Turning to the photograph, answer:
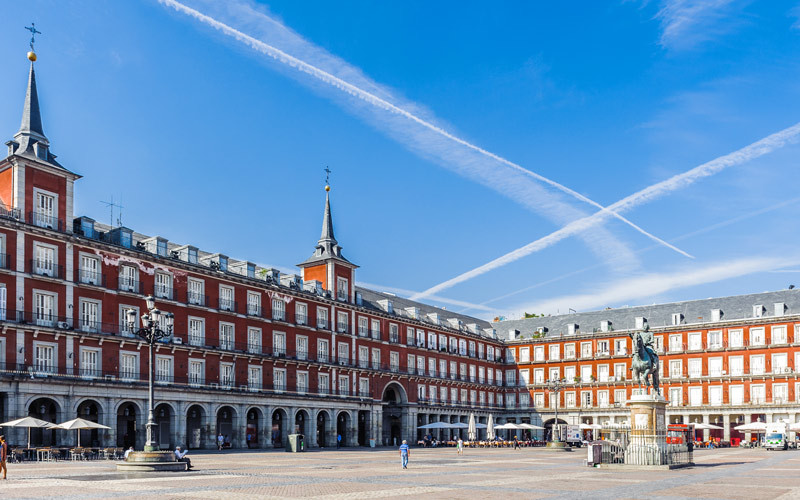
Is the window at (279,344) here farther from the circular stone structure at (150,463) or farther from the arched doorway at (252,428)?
the circular stone structure at (150,463)

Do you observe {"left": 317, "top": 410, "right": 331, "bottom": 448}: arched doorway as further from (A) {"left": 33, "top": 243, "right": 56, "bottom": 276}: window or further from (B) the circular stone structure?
(B) the circular stone structure

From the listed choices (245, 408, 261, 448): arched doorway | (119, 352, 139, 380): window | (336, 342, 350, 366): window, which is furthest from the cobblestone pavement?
(336, 342, 350, 366): window

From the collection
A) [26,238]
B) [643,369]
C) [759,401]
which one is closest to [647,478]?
[643,369]

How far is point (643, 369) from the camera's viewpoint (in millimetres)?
33594

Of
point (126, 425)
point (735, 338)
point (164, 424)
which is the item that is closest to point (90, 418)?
point (126, 425)

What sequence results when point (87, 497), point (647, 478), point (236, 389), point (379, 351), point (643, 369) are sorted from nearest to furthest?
point (87, 497), point (647, 478), point (643, 369), point (236, 389), point (379, 351)

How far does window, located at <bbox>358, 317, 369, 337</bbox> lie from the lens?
72500 mm

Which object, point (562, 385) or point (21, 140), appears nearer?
point (21, 140)

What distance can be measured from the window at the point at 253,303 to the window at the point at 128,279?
34.9 feet

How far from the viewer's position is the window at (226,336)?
5775 cm

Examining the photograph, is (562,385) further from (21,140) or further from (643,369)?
(21,140)

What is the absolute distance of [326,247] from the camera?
72.3 metres

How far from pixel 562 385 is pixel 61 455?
6129 centimetres

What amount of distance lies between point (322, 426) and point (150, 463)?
40726 mm
